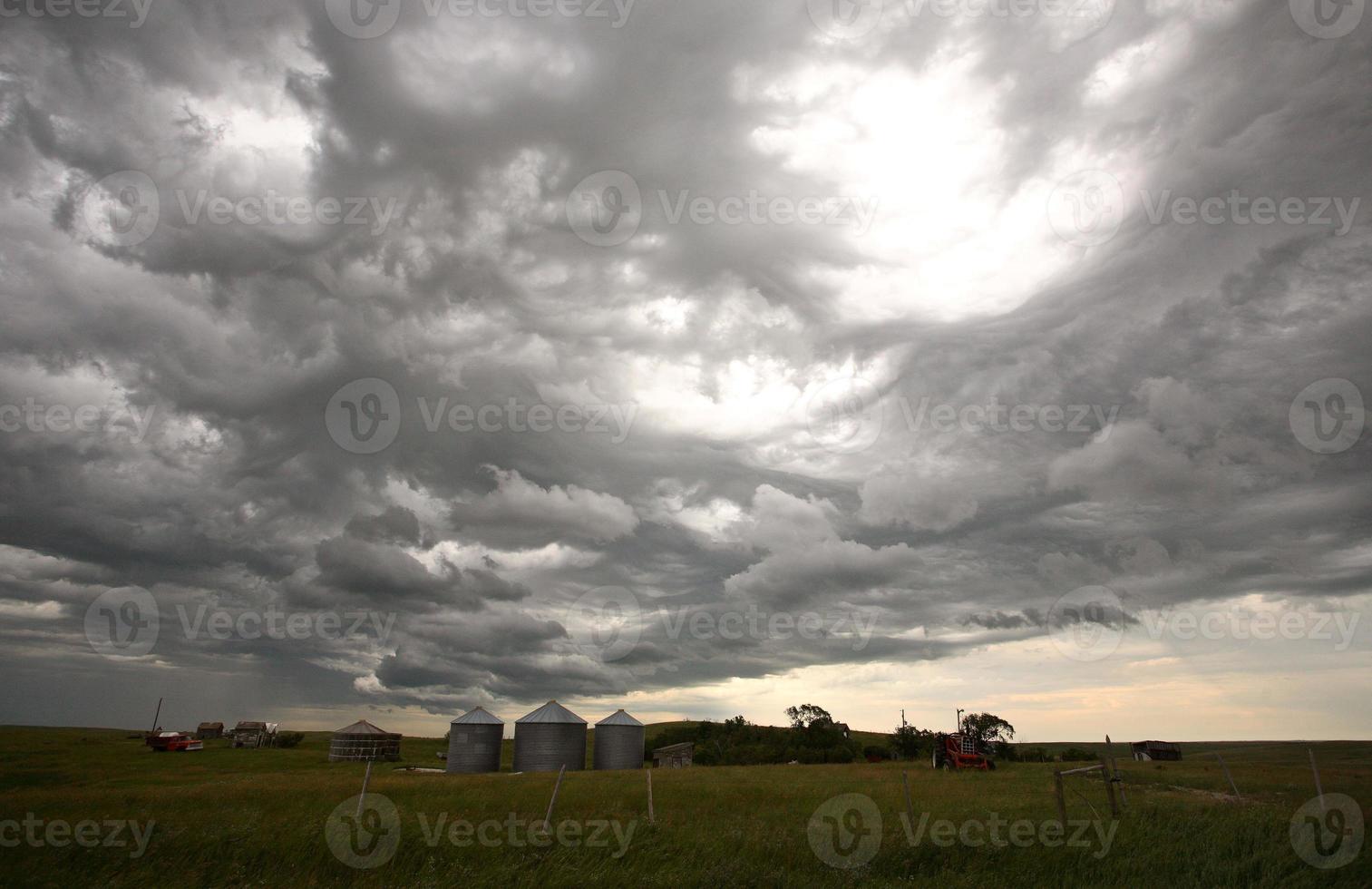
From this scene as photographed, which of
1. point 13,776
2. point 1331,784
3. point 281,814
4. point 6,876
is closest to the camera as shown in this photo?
point 6,876

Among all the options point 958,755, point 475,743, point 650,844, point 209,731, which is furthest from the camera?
point 209,731

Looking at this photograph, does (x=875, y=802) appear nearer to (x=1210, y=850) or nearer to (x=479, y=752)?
(x=1210, y=850)

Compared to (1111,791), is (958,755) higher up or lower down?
lower down

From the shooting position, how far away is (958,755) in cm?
6125

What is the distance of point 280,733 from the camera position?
4296 inches

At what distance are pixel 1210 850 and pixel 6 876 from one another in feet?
114

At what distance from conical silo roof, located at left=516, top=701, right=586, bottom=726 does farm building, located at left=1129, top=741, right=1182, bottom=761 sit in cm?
7598

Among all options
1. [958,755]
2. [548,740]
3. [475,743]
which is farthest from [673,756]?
[958,755]

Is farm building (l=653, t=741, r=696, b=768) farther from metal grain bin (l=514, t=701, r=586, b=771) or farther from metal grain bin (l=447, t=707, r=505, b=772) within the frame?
metal grain bin (l=447, t=707, r=505, b=772)

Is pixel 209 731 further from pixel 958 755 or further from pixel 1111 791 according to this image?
pixel 1111 791

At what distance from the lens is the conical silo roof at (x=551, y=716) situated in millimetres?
68500

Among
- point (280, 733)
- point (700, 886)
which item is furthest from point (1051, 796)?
point (280, 733)

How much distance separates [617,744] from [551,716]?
24.7 ft

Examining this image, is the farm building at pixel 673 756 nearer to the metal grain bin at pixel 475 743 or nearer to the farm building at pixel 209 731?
the metal grain bin at pixel 475 743
